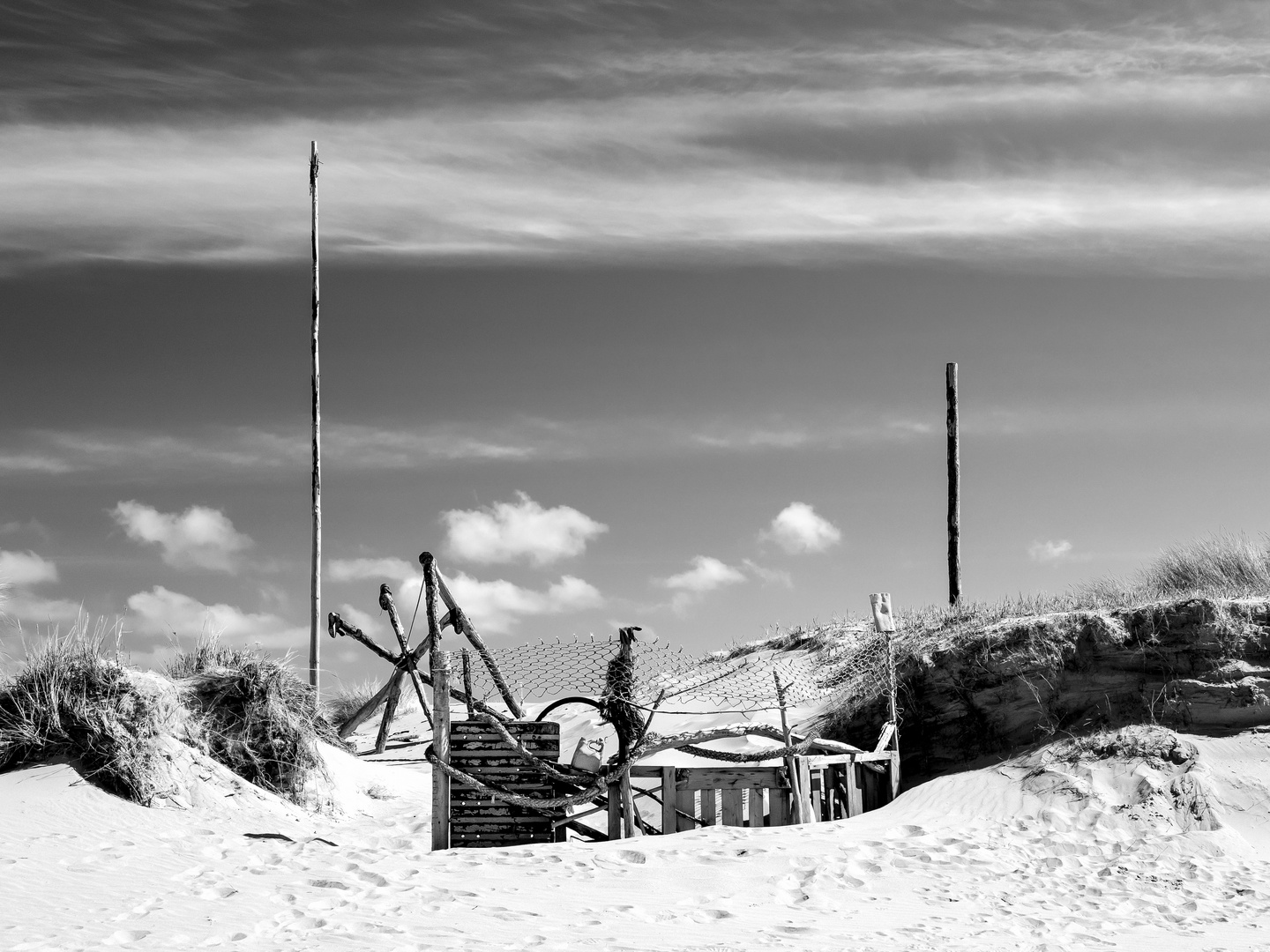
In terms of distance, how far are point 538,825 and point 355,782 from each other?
14.7ft

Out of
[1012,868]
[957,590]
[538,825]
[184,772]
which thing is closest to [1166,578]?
[957,590]

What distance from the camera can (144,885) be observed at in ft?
31.4

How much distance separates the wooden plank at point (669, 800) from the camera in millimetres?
11375

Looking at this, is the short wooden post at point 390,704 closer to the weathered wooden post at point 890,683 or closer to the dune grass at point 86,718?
the dune grass at point 86,718

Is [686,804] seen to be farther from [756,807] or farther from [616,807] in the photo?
[756,807]

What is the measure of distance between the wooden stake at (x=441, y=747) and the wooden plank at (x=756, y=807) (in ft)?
10.4

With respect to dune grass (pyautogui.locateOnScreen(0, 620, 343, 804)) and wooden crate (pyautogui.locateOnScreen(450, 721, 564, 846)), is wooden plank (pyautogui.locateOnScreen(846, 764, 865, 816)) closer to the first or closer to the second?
wooden crate (pyautogui.locateOnScreen(450, 721, 564, 846))

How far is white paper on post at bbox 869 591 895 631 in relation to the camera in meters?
13.5

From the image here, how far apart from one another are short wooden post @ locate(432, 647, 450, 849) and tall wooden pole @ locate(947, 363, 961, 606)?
13858 millimetres

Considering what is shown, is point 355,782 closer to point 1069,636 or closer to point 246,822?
point 246,822

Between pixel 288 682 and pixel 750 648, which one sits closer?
pixel 288 682

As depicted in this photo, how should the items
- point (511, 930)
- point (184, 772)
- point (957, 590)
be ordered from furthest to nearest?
point (957, 590), point (184, 772), point (511, 930)

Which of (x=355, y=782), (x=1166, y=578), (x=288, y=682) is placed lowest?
(x=355, y=782)

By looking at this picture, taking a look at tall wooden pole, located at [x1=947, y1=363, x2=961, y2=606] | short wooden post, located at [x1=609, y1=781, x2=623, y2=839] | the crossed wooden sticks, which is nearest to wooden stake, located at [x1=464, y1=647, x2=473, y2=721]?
the crossed wooden sticks
